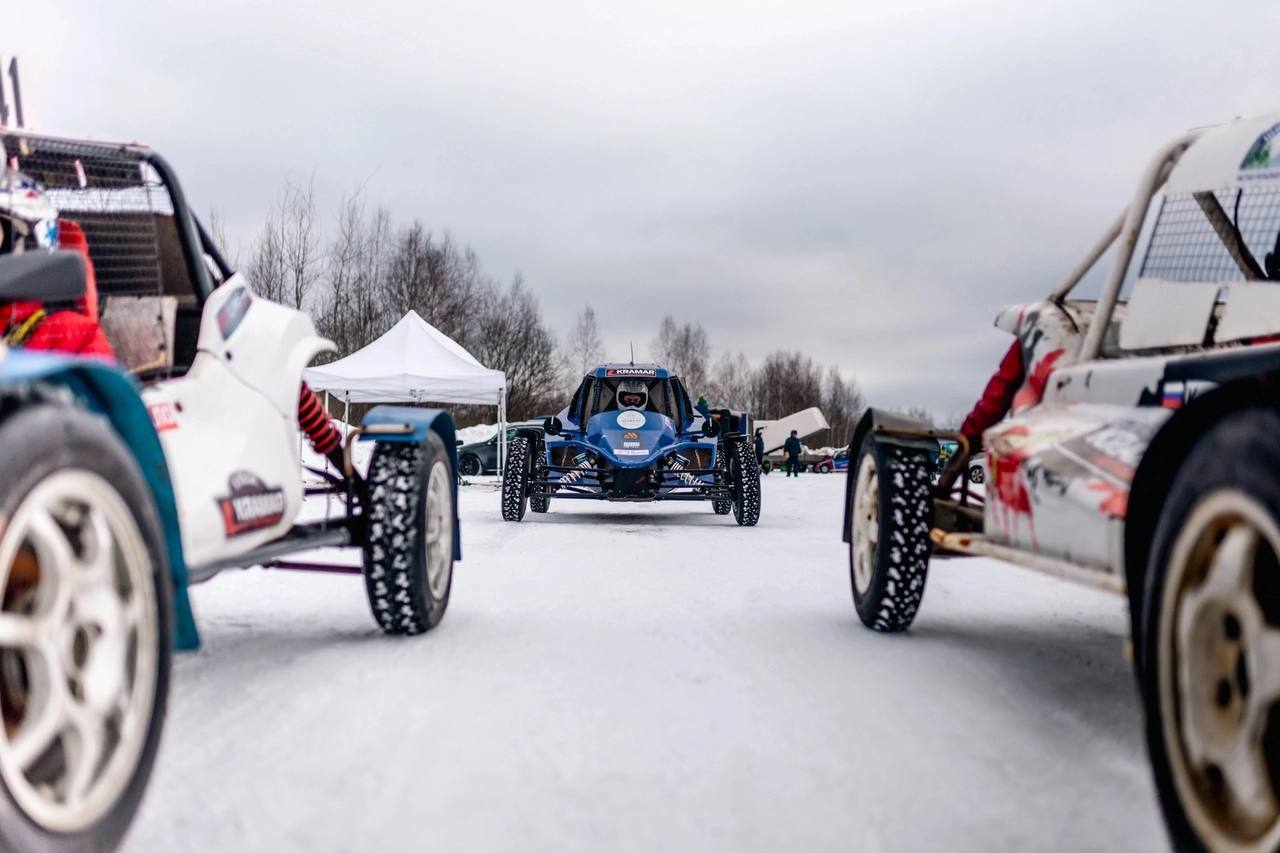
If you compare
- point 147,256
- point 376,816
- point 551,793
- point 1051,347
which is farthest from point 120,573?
point 1051,347

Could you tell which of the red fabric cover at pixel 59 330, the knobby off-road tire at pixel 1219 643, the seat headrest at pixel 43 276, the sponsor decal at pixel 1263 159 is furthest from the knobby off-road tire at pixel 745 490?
the knobby off-road tire at pixel 1219 643

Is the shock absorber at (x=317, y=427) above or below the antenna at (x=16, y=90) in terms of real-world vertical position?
below

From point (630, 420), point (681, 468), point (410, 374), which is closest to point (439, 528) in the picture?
point (681, 468)

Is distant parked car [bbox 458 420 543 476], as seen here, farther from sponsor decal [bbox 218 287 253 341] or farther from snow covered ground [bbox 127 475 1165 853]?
sponsor decal [bbox 218 287 253 341]

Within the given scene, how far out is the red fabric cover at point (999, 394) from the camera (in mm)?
4418

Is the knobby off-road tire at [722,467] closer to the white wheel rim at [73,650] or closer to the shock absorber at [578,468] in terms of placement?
the shock absorber at [578,468]

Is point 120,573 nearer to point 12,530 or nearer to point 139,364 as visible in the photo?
point 12,530

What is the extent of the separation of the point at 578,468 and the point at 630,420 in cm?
101

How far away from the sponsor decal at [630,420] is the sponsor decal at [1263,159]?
9.92 metres

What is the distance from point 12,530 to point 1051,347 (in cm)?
337

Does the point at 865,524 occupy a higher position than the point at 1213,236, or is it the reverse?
the point at 1213,236

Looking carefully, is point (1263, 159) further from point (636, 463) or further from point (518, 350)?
point (518, 350)

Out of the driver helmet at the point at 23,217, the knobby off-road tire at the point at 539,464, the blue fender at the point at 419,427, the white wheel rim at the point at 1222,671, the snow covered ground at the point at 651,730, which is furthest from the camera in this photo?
the knobby off-road tire at the point at 539,464

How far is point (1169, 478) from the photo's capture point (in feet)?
6.84
